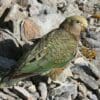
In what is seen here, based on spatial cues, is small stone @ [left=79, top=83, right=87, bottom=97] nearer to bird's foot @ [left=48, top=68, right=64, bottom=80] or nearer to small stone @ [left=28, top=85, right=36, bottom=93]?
bird's foot @ [left=48, top=68, right=64, bottom=80]

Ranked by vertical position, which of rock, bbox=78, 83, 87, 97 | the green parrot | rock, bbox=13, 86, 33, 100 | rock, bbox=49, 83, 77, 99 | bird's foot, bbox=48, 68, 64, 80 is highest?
the green parrot

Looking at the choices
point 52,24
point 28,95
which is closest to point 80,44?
point 52,24

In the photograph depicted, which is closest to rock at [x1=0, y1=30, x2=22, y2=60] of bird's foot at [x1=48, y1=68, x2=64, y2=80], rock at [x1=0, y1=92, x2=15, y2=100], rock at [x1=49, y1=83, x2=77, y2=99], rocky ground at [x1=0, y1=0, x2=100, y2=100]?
rocky ground at [x1=0, y1=0, x2=100, y2=100]

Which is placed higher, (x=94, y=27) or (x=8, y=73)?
(x=8, y=73)

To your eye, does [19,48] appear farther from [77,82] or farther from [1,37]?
[77,82]

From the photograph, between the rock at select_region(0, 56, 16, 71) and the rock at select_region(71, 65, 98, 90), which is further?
the rock at select_region(71, 65, 98, 90)

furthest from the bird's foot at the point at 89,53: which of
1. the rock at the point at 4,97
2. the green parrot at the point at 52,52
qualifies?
the rock at the point at 4,97

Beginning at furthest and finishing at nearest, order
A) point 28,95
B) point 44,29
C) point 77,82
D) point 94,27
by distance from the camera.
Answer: point 94,27 → point 44,29 → point 77,82 → point 28,95

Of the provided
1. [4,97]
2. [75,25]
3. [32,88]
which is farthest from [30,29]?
[4,97]

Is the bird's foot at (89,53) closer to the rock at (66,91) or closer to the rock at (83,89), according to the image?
the rock at (83,89)

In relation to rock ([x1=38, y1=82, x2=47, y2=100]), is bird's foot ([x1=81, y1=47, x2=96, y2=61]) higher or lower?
lower
